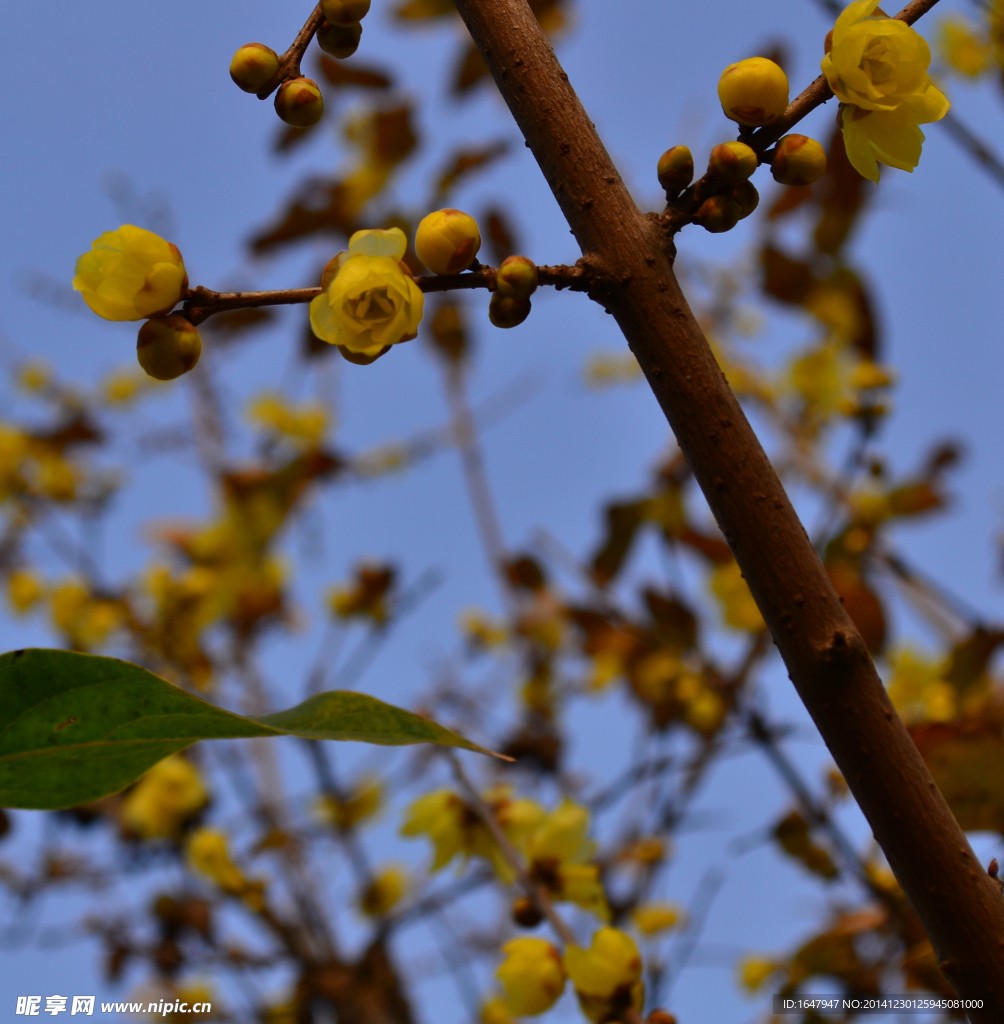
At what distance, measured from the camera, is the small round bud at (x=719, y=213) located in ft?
2.35

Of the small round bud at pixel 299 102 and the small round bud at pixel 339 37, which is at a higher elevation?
the small round bud at pixel 339 37

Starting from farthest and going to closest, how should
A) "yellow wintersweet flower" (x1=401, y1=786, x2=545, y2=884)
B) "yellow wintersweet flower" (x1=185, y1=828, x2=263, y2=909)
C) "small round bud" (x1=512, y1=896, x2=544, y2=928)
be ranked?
"yellow wintersweet flower" (x1=185, y1=828, x2=263, y2=909) < "yellow wintersweet flower" (x1=401, y1=786, x2=545, y2=884) < "small round bud" (x1=512, y1=896, x2=544, y2=928)

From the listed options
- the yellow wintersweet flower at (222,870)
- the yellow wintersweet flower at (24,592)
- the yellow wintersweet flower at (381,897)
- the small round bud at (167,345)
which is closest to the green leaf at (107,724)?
the small round bud at (167,345)

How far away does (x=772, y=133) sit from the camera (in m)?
0.74

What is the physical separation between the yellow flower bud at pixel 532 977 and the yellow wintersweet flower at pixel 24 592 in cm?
356

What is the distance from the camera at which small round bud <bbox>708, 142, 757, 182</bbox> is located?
2.27ft

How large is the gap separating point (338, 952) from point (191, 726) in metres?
2.35

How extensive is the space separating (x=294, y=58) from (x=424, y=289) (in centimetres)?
30

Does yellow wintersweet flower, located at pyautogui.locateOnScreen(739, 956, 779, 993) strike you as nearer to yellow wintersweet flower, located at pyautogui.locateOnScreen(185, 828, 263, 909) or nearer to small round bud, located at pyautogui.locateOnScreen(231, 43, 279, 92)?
yellow wintersweet flower, located at pyautogui.locateOnScreen(185, 828, 263, 909)

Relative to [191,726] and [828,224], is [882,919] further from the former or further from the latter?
[828,224]

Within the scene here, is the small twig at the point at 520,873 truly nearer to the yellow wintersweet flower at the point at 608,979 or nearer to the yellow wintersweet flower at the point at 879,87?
the yellow wintersweet flower at the point at 608,979

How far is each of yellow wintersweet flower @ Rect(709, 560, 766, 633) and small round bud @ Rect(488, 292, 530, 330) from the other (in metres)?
1.89

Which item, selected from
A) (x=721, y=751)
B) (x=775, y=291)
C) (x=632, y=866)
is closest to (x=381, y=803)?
(x=632, y=866)

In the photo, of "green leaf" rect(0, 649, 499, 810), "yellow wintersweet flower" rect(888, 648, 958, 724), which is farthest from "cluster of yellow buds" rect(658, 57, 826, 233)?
"yellow wintersweet flower" rect(888, 648, 958, 724)
